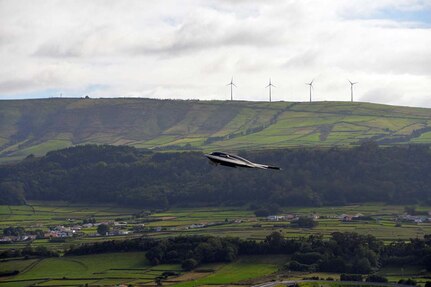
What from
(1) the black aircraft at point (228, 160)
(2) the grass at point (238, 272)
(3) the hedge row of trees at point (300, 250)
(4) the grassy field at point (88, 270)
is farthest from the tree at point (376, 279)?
(1) the black aircraft at point (228, 160)

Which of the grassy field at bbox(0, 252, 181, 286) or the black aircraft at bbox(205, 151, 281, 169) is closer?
the black aircraft at bbox(205, 151, 281, 169)

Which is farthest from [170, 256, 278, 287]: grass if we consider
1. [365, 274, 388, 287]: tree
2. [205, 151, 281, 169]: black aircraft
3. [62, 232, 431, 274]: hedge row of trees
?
[205, 151, 281, 169]: black aircraft

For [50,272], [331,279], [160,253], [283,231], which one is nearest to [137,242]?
[160,253]

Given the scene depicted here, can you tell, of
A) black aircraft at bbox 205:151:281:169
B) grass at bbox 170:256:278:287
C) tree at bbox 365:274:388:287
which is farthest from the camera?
grass at bbox 170:256:278:287

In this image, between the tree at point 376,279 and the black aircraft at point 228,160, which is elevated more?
the black aircraft at point 228,160

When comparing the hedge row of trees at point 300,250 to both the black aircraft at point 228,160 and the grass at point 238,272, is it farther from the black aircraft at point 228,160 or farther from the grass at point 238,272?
the black aircraft at point 228,160

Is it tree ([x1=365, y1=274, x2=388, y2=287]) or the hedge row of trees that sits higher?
the hedge row of trees

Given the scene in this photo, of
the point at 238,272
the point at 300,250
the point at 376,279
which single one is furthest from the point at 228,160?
the point at 300,250

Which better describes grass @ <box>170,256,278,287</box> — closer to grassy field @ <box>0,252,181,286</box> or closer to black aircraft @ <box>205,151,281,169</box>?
grassy field @ <box>0,252,181,286</box>

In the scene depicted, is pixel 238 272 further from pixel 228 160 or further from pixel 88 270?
pixel 228 160
